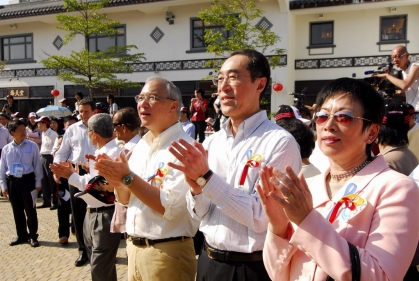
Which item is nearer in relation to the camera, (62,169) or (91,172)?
(62,169)

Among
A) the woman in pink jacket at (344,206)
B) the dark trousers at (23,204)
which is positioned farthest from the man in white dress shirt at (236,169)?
the dark trousers at (23,204)

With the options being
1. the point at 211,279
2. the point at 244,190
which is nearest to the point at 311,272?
the point at 244,190

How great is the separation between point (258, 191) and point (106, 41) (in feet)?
56.6

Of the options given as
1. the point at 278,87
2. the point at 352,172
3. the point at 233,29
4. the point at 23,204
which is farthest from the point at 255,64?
the point at 278,87

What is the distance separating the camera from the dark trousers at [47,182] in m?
8.83

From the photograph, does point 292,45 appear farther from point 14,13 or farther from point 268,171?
point 268,171

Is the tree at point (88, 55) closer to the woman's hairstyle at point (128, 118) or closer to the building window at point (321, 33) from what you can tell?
the building window at point (321, 33)

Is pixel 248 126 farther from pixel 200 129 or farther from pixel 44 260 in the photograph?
pixel 200 129

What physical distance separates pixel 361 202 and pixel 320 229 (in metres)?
0.25

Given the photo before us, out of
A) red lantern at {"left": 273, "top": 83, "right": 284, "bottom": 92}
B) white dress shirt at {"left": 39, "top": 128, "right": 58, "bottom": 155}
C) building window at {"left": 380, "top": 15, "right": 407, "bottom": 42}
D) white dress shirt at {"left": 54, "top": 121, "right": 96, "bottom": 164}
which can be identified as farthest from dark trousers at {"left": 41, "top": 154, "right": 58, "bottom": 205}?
building window at {"left": 380, "top": 15, "right": 407, "bottom": 42}

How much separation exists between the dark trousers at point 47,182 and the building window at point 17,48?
39.2ft

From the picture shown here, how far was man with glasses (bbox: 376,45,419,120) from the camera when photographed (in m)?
4.88

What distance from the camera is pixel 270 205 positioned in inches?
62.6

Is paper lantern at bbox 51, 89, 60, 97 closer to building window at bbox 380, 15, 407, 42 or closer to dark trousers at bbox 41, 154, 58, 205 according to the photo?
dark trousers at bbox 41, 154, 58, 205
